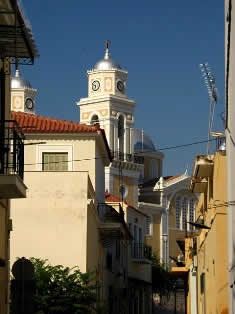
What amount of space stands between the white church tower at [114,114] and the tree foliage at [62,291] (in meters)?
73.5

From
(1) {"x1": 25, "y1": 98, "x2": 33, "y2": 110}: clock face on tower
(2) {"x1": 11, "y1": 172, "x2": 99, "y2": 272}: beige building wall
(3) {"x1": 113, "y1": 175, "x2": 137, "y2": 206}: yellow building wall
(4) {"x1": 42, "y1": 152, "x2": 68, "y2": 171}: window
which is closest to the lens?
(2) {"x1": 11, "y1": 172, "x2": 99, "y2": 272}: beige building wall

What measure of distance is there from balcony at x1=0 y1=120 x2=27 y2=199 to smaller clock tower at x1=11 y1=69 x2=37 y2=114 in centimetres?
9033

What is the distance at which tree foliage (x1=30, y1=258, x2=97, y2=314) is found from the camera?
2857 cm

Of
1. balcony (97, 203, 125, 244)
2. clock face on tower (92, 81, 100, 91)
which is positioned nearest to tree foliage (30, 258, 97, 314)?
balcony (97, 203, 125, 244)

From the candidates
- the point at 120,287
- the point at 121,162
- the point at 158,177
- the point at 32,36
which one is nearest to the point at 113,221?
the point at 120,287

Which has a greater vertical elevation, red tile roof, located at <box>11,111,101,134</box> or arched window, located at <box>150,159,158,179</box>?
arched window, located at <box>150,159,158,179</box>

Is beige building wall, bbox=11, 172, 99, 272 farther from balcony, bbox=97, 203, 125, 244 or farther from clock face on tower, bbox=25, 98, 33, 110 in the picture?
clock face on tower, bbox=25, 98, 33, 110

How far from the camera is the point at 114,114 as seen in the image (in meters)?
106

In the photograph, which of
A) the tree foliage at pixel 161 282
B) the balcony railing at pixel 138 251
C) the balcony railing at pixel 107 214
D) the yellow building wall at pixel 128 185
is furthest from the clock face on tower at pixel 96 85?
the balcony railing at pixel 107 214

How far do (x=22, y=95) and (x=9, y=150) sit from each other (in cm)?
9358

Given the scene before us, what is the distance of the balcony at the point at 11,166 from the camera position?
15.0m

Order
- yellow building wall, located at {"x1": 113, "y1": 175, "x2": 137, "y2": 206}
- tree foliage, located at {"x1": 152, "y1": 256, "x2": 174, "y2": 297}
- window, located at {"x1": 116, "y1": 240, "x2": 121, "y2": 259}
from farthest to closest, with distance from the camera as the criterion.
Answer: yellow building wall, located at {"x1": 113, "y1": 175, "x2": 137, "y2": 206}
tree foliage, located at {"x1": 152, "y1": 256, "x2": 174, "y2": 297}
window, located at {"x1": 116, "y1": 240, "x2": 121, "y2": 259}

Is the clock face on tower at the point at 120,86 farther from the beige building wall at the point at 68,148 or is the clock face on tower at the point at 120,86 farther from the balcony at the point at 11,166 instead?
the balcony at the point at 11,166

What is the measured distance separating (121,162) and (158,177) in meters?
19.1
